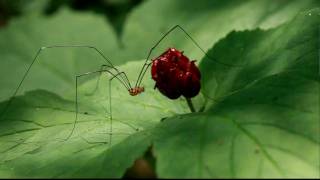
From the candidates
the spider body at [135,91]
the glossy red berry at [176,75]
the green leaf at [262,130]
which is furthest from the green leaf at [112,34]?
the green leaf at [262,130]

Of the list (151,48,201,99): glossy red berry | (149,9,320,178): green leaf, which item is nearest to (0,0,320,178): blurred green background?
(149,9,320,178): green leaf

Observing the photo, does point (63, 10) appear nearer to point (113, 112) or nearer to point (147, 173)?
point (147, 173)

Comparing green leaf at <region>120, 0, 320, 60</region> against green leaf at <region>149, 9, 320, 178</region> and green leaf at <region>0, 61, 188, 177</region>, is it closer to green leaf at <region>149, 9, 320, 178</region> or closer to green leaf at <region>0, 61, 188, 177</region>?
green leaf at <region>0, 61, 188, 177</region>

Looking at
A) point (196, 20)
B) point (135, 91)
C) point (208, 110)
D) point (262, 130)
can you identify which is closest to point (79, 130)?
point (135, 91)

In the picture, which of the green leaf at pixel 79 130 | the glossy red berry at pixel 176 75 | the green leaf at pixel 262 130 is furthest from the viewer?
the glossy red berry at pixel 176 75

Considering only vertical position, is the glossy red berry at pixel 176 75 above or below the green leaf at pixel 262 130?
above

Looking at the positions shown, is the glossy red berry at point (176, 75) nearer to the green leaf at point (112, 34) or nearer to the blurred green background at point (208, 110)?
the blurred green background at point (208, 110)

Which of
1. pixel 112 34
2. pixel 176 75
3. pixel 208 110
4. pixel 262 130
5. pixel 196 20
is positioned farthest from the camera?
pixel 112 34

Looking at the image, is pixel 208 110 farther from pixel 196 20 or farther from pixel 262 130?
pixel 196 20
